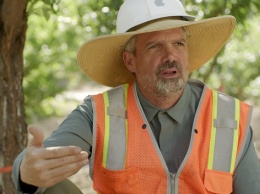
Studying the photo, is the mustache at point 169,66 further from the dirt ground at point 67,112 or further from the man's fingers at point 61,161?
the dirt ground at point 67,112

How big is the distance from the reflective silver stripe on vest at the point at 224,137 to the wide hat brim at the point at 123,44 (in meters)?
0.48

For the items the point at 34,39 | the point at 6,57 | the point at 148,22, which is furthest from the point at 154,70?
the point at 34,39

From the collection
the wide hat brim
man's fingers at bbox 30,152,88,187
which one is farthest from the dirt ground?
man's fingers at bbox 30,152,88,187

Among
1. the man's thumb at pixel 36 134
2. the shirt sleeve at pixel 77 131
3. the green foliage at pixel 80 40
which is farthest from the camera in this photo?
the green foliage at pixel 80 40

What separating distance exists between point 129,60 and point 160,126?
460mm

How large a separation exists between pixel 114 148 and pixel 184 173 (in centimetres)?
38

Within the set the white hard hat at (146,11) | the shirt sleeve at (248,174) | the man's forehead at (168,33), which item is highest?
the white hard hat at (146,11)

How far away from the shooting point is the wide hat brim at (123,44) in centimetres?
341

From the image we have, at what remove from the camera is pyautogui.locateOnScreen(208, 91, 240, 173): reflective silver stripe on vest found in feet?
10.8

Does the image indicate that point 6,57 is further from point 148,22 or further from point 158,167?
point 158,167

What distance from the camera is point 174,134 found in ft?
11.2

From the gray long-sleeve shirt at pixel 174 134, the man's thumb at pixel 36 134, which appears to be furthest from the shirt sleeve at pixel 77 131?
the man's thumb at pixel 36 134

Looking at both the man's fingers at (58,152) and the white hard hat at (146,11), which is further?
the white hard hat at (146,11)

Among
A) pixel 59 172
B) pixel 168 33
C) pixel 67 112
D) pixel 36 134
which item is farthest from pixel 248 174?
pixel 67 112
